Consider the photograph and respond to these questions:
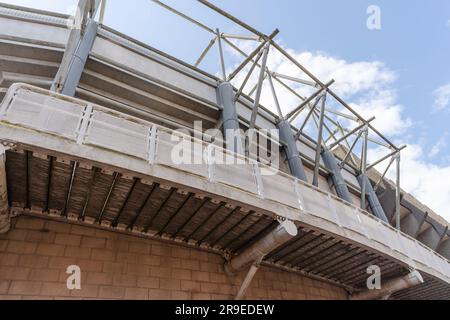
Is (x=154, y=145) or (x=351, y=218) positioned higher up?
(x=154, y=145)

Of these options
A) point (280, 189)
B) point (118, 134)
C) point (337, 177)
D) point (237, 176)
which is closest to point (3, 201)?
point (118, 134)

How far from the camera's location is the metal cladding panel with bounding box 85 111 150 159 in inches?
259

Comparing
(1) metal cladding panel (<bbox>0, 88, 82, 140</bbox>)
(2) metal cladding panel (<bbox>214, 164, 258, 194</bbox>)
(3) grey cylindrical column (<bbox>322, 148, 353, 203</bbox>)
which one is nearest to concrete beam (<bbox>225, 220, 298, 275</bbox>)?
(2) metal cladding panel (<bbox>214, 164, 258, 194</bbox>)

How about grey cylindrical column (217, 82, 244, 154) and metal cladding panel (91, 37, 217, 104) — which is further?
grey cylindrical column (217, 82, 244, 154)

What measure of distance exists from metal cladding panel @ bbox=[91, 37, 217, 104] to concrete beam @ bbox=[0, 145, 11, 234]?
23.1ft

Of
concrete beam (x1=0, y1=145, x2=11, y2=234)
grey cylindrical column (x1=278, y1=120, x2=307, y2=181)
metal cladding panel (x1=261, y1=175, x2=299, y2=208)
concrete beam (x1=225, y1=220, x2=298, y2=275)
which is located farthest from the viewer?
grey cylindrical column (x1=278, y1=120, x2=307, y2=181)

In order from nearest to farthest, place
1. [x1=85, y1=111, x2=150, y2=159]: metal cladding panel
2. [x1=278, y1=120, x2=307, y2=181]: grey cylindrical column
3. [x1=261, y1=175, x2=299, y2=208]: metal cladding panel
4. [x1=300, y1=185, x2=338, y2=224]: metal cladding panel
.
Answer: [x1=85, y1=111, x2=150, y2=159]: metal cladding panel < [x1=261, y1=175, x2=299, y2=208]: metal cladding panel < [x1=300, y1=185, x2=338, y2=224]: metal cladding panel < [x1=278, y1=120, x2=307, y2=181]: grey cylindrical column

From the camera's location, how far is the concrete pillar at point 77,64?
31.7ft

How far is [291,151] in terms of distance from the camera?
16.5m

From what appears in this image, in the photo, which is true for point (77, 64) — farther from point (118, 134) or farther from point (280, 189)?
point (280, 189)

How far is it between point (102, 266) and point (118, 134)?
352cm

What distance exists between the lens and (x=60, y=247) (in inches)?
300

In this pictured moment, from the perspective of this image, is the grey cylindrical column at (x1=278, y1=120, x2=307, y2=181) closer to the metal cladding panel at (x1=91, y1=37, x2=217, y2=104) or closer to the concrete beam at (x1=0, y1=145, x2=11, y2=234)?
the metal cladding panel at (x1=91, y1=37, x2=217, y2=104)

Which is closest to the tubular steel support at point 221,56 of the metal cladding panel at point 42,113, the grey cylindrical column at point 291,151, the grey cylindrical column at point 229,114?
the grey cylindrical column at point 229,114
